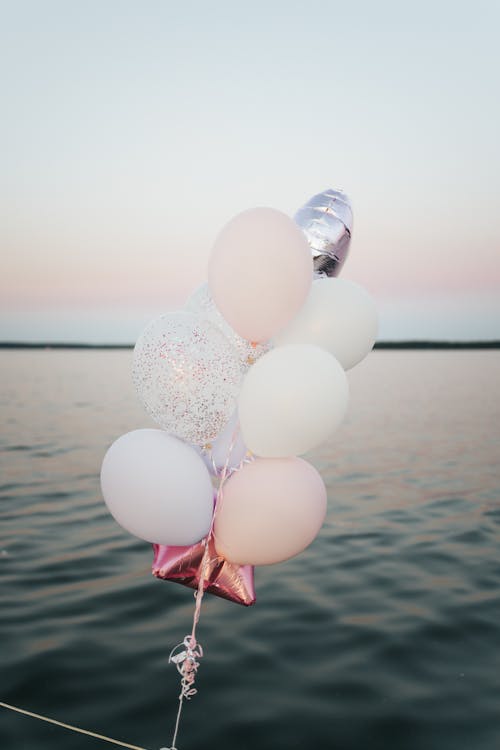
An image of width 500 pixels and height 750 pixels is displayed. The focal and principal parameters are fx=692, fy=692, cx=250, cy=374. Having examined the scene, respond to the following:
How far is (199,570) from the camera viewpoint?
280cm

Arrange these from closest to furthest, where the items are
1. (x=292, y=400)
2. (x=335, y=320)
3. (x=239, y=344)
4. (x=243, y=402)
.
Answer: (x=292, y=400), (x=243, y=402), (x=335, y=320), (x=239, y=344)

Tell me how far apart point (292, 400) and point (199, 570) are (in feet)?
2.94

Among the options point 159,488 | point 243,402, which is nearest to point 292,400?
point 243,402

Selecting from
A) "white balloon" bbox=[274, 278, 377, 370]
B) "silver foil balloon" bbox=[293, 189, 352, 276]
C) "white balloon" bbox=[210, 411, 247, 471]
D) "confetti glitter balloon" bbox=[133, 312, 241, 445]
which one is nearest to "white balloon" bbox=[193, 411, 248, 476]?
"white balloon" bbox=[210, 411, 247, 471]

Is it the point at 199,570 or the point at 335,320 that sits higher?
the point at 335,320

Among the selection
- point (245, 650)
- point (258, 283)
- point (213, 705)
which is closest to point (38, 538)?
point (245, 650)

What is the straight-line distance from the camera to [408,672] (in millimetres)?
3660

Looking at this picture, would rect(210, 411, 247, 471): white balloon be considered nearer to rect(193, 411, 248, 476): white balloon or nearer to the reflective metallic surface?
rect(193, 411, 248, 476): white balloon

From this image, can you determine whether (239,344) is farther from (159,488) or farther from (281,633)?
(281,633)

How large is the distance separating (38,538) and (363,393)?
17891mm

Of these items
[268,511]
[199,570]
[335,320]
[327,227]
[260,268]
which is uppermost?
[327,227]

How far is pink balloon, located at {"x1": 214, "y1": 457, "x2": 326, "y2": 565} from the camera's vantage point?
255cm

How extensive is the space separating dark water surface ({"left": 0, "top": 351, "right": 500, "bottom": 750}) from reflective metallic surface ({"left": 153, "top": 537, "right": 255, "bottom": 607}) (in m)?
0.74

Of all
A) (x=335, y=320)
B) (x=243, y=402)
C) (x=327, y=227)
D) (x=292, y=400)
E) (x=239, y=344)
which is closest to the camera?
(x=292, y=400)
